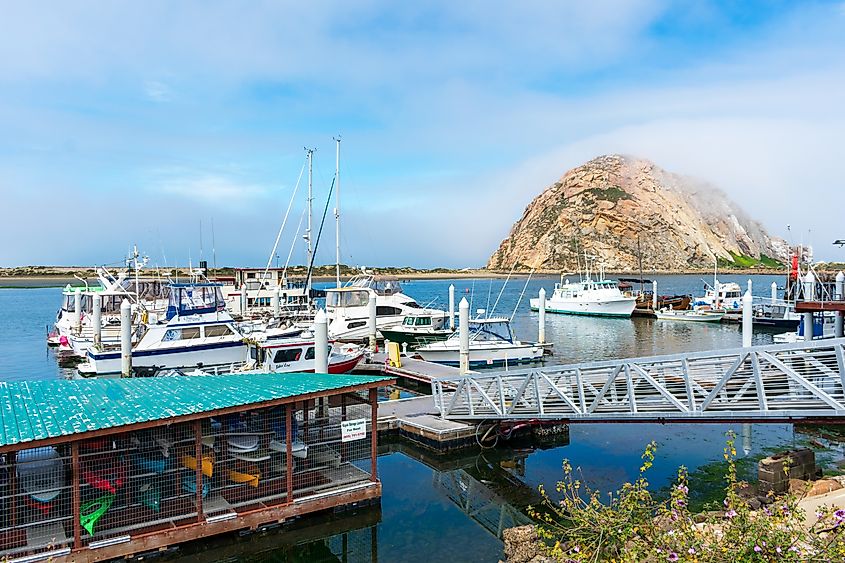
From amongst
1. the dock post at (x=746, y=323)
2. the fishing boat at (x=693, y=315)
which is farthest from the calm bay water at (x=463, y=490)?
the fishing boat at (x=693, y=315)

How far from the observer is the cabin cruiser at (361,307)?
127ft

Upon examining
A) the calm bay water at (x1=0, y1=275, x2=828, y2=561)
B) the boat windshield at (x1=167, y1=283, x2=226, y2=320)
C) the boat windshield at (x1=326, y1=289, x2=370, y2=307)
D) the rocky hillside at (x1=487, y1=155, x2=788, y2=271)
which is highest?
the rocky hillside at (x1=487, y1=155, x2=788, y2=271)

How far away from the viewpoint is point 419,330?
3797 centimetres

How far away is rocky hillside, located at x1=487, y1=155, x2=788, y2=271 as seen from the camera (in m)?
163

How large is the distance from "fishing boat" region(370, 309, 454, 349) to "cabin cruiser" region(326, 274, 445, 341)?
150 centimetres

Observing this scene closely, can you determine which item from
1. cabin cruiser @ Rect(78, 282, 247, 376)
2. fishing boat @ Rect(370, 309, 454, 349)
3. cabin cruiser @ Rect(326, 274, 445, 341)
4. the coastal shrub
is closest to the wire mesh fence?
the coastal shrub

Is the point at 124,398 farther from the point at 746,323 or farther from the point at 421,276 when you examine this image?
the point at 421,276

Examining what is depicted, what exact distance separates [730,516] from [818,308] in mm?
19911

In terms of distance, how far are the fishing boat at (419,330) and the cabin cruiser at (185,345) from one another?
11972mm

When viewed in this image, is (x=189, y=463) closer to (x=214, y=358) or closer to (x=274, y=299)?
(x=214, y=358)

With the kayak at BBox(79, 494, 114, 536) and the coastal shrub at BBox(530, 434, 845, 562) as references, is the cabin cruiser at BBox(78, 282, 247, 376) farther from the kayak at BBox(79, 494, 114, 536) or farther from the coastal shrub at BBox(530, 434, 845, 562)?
the coastal shrub at BBox(530, 434, 845, 562)

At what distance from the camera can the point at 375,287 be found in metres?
Answer: 45.6

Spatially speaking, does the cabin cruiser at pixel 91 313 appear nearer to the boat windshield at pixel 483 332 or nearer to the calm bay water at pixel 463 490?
the boat windshield at pixel 483 332

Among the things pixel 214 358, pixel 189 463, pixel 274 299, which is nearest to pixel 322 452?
pixel 189 463
